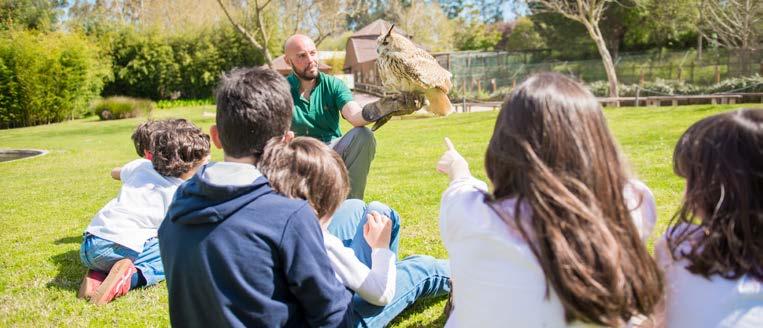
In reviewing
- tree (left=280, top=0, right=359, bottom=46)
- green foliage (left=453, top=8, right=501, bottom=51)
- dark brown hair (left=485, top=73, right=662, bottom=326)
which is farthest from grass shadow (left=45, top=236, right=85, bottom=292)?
green foliage (left=453, top=8, right=501, bottom=51)

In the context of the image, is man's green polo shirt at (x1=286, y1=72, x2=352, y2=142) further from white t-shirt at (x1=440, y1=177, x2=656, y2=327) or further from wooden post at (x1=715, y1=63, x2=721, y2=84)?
wooden post at (x1=715, y1=63, x2=721, y2=84)

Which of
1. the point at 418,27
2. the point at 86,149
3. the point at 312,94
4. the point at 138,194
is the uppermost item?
the point at 418,27

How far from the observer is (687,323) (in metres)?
1.58

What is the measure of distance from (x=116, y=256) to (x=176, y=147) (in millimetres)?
782

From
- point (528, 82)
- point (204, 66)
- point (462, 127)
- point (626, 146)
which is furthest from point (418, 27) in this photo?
point (528, 82)

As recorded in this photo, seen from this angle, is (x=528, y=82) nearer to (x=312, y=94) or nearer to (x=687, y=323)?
(x=687, y=323)

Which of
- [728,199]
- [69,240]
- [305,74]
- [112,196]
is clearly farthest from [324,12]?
[728,199]

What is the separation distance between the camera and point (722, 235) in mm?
1546

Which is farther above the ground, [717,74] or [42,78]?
[42,78]

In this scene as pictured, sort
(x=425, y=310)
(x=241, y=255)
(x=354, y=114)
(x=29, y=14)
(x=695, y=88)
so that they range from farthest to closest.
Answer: (x=29, y=14), (x=695, y=88), (x=354, y=114), (x=425, y=310), (x=241, y=255)

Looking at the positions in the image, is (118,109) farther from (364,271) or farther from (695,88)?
(364,271)

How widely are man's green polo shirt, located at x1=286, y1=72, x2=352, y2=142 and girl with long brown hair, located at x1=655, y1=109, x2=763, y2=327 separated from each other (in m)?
3.08

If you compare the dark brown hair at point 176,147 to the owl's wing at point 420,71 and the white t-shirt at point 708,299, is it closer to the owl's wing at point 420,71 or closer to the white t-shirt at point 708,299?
the owl's wing at point 420,71

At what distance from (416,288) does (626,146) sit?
7.85 metres
